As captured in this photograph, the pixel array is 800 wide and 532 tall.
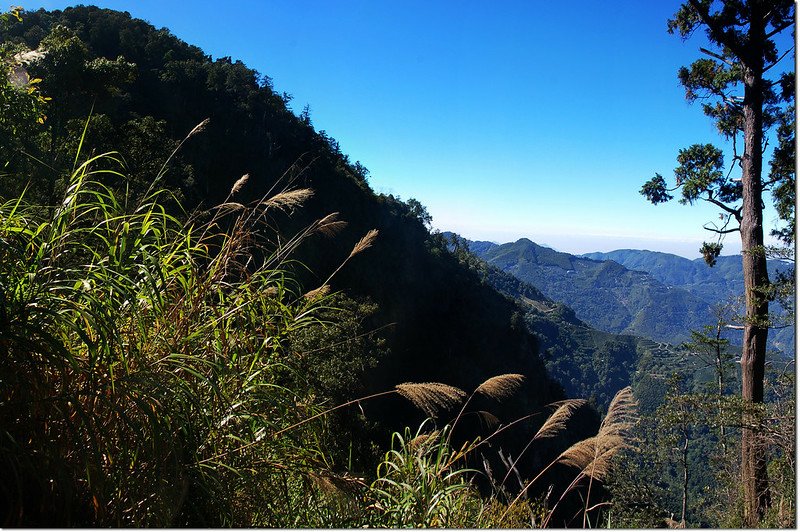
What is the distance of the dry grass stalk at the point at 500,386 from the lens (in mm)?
1681

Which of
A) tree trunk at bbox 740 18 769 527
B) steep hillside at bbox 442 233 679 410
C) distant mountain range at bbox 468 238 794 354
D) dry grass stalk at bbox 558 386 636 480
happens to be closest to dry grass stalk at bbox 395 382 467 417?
dry grass stalk at bbox 558 386 636 480

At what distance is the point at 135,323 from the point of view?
4.66 ft

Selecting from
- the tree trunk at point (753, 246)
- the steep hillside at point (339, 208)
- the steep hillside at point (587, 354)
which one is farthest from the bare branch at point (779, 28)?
the steep hillside at point (587, 354)

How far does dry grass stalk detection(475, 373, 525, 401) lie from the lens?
5.51ft

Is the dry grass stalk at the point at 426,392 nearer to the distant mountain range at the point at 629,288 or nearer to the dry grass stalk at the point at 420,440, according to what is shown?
the dry grass stalk at the point at 420,440

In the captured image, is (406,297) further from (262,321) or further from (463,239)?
(262,321)

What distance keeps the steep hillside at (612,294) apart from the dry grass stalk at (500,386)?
134885 millimetres

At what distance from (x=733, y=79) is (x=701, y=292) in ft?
485

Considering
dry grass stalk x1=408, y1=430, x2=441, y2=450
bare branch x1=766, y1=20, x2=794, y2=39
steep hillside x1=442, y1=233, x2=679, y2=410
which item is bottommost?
steep hillside x1=442, y1=233, x2=679, y2=410

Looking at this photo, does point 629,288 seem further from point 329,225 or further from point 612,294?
point 329,225

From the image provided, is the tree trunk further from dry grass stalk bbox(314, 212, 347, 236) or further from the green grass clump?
the green grass clump

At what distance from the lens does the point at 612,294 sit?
584ft

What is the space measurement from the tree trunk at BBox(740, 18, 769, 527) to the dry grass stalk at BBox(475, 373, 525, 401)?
4039mm

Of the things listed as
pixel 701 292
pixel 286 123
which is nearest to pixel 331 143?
pixel 286 123
